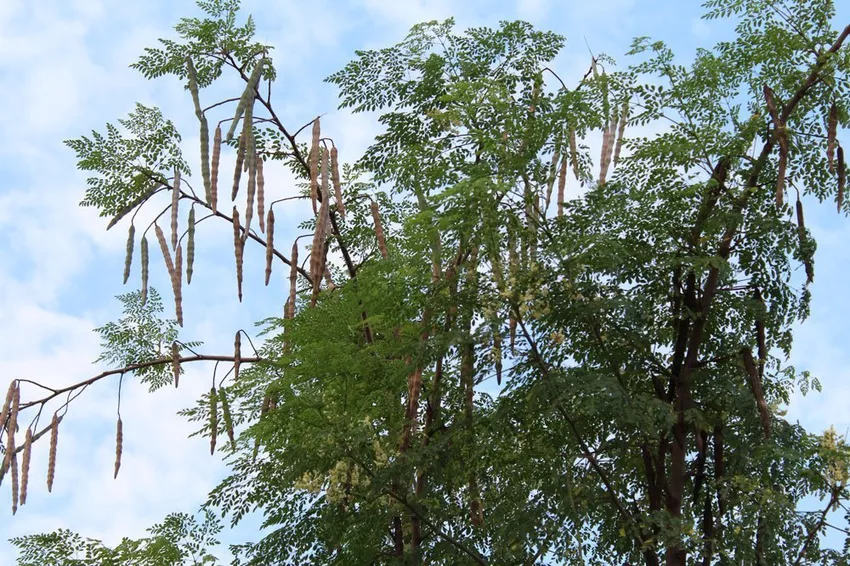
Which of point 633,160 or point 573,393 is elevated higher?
point 633,160

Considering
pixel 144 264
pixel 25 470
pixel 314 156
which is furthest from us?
pixel 25 470

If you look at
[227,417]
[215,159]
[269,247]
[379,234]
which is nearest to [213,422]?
[227,417]

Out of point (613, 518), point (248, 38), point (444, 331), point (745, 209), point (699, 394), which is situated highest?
point (248, 38)

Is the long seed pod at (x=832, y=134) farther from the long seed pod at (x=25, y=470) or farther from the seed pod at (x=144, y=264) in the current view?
the long seed pod at (x=25, y=470)

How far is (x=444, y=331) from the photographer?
785cm

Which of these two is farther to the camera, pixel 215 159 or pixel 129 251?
pixel 129 251

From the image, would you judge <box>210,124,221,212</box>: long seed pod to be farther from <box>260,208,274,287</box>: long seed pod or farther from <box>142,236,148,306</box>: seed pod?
<box>142,236,148,306</box>: seed pod

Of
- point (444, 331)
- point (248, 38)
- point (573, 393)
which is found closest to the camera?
point (573, 393)

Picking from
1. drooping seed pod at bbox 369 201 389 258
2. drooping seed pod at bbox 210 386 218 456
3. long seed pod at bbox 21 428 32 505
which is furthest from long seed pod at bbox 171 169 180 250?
long seed pod at bbox 21 428 32 505

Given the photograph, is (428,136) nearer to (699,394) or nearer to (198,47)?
(198,47)

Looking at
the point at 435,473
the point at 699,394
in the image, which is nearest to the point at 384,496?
the point at 435,473

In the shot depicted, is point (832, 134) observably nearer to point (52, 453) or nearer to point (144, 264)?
point (144, 264)

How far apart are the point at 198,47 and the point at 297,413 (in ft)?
12.1

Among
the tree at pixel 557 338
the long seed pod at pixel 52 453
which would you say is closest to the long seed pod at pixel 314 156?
the tree at pixel 557 338
